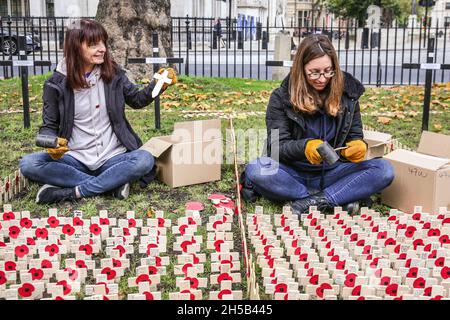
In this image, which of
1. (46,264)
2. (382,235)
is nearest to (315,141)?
(382,235)

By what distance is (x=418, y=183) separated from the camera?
408 centimetres

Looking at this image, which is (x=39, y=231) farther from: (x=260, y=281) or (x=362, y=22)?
(x=362, y=22)

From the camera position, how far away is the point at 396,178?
13.9ft

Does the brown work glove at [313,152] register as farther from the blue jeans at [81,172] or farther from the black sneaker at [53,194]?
the black sneaker at [53,194]

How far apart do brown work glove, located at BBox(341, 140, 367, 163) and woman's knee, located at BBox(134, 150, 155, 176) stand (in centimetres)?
135

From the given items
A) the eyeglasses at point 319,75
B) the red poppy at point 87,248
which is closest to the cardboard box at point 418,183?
the eyeglasses at point 319,75

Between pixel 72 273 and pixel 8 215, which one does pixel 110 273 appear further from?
pixel 8 215

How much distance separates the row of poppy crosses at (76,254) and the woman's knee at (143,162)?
0.57m

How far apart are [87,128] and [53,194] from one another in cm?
51

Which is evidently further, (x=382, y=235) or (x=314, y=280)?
(x=382, y=235)

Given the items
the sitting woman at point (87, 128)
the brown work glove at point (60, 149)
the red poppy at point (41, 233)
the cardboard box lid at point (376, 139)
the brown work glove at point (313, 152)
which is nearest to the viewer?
the red poppy at point (41, 233)

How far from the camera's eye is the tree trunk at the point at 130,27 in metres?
9.21

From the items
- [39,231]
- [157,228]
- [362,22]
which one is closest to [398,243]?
[157,228]

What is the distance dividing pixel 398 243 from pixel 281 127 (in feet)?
3.82
